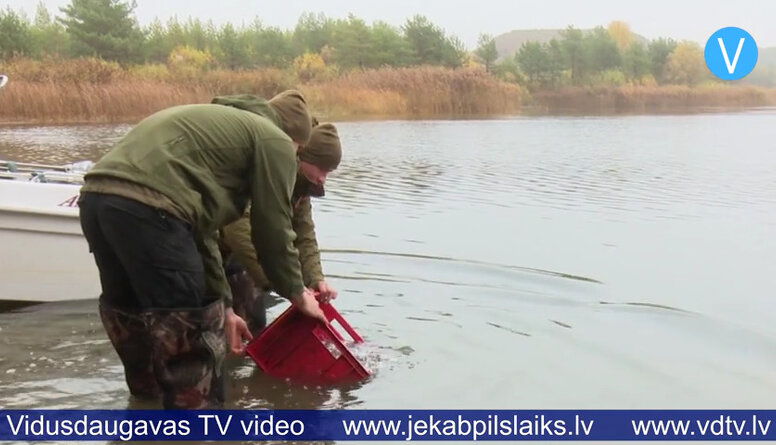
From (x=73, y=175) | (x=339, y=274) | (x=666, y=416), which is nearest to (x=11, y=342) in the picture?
(x=73, y=175)

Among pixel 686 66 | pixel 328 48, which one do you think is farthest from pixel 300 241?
pixel 686 66

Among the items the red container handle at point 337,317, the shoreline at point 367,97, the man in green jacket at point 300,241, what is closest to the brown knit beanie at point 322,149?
the man in green jacket at point 300,241

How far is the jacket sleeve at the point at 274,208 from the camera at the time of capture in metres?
3.66

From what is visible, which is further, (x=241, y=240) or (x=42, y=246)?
(x=42, y=246)

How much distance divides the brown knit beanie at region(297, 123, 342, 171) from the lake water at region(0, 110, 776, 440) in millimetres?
1200

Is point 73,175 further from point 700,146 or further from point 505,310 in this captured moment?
point 700,146

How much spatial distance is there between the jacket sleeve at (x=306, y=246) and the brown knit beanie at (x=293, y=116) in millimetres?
1189

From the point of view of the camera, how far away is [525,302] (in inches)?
279

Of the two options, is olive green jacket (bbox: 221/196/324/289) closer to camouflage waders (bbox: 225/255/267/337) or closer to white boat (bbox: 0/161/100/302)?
camouflage waders (bbox: 225/255/267/337)

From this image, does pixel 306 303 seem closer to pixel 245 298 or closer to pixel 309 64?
pixel 245 298

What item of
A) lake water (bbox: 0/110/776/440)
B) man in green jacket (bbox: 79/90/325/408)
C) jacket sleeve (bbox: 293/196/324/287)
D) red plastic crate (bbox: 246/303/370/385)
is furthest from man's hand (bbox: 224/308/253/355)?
jacket sleeve (bbox: 293/196/324/287)

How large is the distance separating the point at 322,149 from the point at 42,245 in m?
2.57

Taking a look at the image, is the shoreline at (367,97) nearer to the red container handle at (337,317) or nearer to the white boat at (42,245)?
the white boat at (42,245)

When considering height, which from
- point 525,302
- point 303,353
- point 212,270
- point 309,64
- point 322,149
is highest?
point 309,64
